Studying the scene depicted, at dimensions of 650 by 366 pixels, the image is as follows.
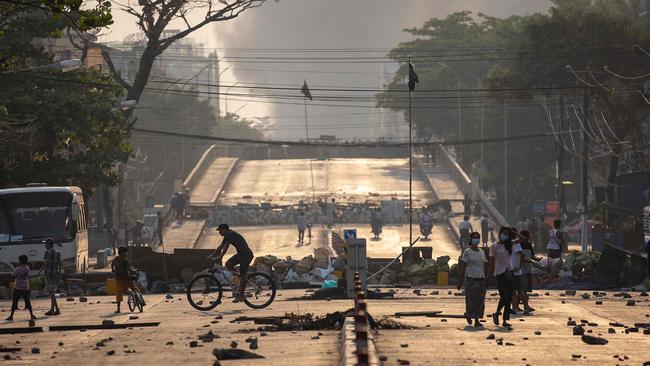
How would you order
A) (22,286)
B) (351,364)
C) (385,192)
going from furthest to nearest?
1. (385,192)
2. (22,286)
3. (351,364)

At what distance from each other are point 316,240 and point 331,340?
5949 centimetres

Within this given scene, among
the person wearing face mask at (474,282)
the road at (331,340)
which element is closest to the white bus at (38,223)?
the road at (331,340)

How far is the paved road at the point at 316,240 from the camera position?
72231mm

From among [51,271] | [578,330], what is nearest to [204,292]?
[51,271]

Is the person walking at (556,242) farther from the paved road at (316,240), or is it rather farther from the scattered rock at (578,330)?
the paved road at (316,240)

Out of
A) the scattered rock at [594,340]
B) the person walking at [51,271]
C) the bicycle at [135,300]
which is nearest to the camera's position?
the scattered rock at [594,340]

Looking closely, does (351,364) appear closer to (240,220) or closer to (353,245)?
(353,245)

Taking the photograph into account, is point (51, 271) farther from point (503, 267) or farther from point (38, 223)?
point (38, 223)

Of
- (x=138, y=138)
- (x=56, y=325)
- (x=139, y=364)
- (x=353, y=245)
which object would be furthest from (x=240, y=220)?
(x=139, y=364)

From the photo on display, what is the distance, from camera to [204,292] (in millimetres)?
29406

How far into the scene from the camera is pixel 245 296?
102 feet

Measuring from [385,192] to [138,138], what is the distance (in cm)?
3907

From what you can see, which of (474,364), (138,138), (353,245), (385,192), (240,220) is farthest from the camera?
(138,138)

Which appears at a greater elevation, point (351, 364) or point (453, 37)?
point (453, 37)
